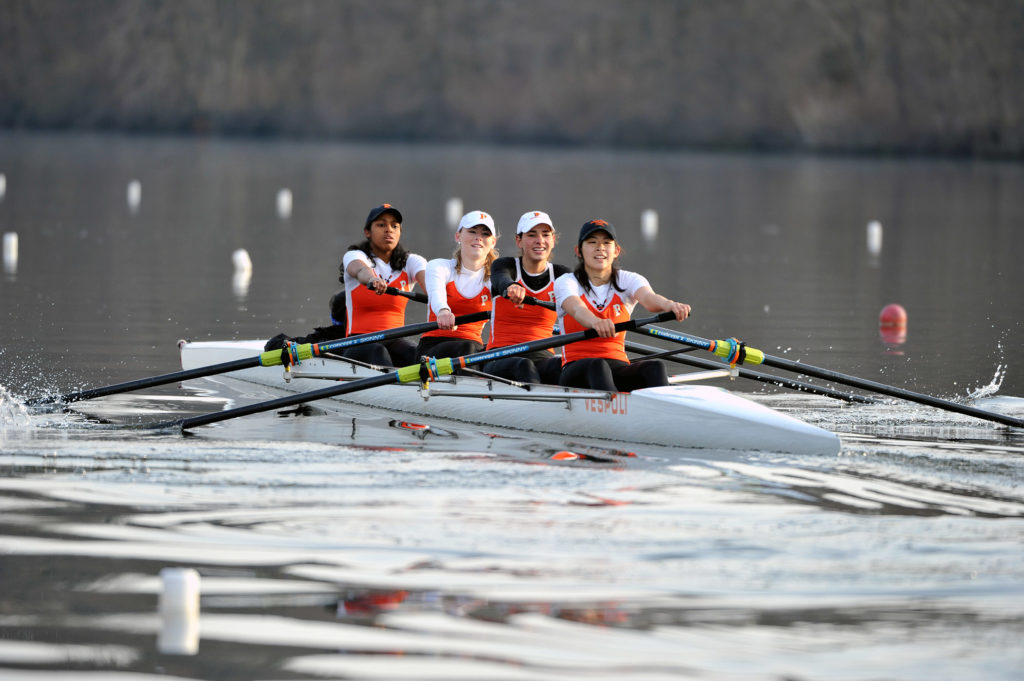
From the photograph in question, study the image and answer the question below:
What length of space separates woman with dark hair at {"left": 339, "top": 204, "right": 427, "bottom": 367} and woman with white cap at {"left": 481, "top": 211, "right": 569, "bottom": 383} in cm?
105

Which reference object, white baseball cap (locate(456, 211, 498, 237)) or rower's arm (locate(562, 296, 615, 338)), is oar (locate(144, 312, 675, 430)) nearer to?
rower's arm (locate(562, 296, 615, 338))

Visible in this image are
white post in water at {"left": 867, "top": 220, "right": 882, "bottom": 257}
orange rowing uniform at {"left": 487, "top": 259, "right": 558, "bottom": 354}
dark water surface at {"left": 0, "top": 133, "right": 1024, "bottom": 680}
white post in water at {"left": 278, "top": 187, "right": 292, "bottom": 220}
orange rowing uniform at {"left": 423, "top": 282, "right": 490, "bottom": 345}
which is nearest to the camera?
dark water surface at {"left": 0, "top": 133, "right": 1024, "bottom": 680}

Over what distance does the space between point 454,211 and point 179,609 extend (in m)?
23.3

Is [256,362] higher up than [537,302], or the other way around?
[537,302]

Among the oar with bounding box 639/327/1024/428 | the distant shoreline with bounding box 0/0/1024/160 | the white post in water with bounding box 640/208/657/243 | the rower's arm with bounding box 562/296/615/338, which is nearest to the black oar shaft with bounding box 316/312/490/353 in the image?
the rower's arm with bounding box 562/296/615/338

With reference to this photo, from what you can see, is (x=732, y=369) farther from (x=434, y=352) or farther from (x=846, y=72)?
(x=846, y=72)

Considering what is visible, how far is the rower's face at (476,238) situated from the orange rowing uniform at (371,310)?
2.53 ft

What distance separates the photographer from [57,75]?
67.9 meters

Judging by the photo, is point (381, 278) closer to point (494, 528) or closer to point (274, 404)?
point (274, 404)

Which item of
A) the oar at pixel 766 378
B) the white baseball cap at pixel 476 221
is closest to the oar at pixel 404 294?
the white baseball cap at pixel 476 221

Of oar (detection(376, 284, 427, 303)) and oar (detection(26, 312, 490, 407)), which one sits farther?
oar (detection(376, 284, 427, 303))

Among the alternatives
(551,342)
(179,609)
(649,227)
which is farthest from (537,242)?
(649,227)

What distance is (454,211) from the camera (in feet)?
93.6

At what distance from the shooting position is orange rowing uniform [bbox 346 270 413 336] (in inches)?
445
